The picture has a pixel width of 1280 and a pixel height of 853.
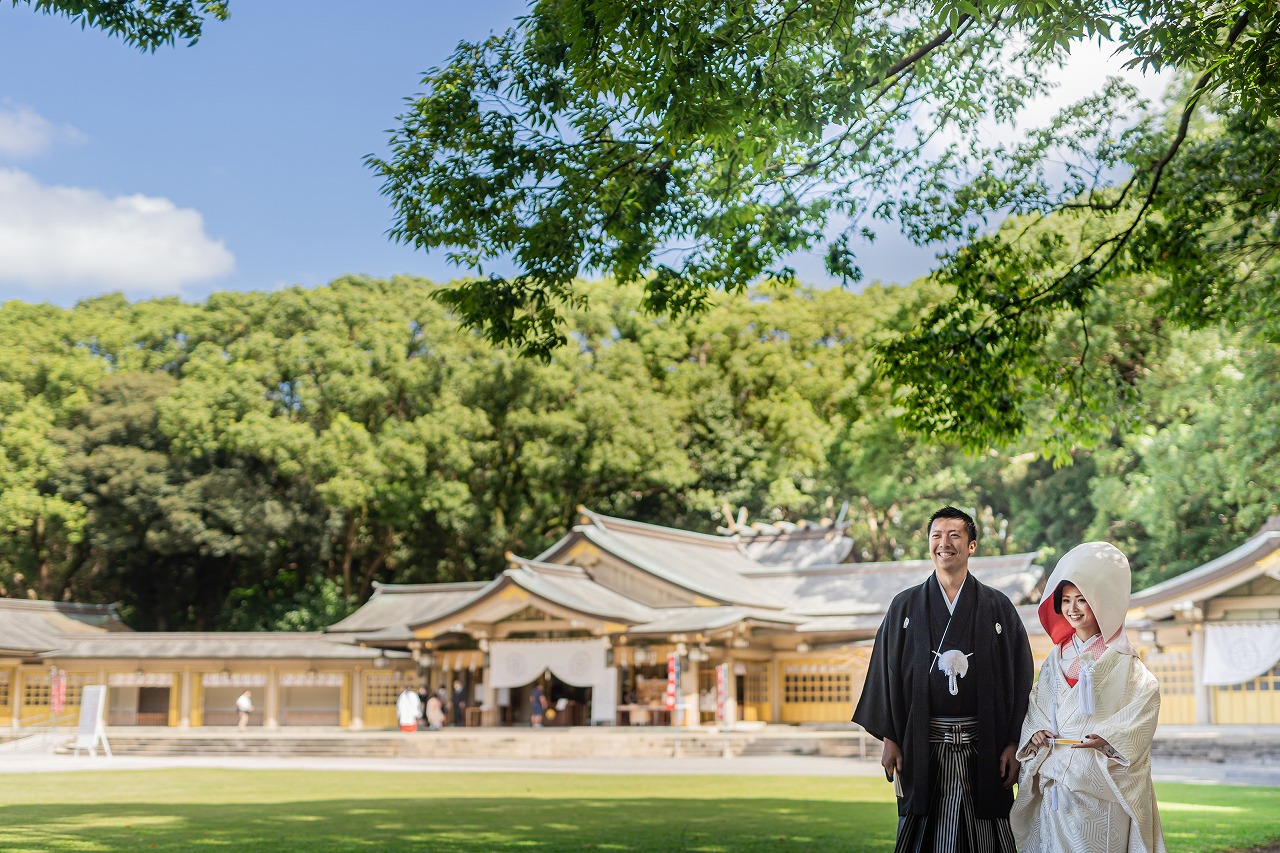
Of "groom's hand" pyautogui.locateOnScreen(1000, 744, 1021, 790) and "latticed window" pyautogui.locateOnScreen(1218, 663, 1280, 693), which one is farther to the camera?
"latticed window" pyautogui.locateOnScreen(1218, 663, 1280, 693)

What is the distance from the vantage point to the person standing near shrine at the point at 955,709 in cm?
479

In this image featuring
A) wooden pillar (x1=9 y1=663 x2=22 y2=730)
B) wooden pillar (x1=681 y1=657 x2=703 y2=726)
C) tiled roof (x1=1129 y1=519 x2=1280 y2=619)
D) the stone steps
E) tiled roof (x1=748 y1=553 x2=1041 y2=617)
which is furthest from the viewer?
wooden pillar (x1=9 y1=663 x2=22 y2=730)

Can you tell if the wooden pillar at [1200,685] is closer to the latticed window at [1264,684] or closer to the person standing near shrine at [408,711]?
the latticed window at [1264,684]

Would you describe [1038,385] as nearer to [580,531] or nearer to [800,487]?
[580,531]

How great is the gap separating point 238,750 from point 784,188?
68.6 ft

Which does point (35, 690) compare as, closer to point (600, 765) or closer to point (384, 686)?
point (384, 686)

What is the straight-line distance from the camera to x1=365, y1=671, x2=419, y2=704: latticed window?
3095 cm

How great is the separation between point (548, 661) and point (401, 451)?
8.80m

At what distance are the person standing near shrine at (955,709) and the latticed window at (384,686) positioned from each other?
27291 millimetres

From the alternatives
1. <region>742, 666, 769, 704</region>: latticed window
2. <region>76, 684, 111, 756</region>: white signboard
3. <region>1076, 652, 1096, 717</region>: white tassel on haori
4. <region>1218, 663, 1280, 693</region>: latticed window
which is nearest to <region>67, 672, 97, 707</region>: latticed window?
<region>76, 684, 111, 756</region>: white signboard

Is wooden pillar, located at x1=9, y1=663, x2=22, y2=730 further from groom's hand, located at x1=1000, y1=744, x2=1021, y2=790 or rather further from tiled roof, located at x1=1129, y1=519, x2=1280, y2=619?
groom's hand, located at x1=1000, y1=744, x2=1021, y2=790

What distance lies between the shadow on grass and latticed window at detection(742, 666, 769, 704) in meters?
15.2

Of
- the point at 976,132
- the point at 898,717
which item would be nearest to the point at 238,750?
the point at 976,132

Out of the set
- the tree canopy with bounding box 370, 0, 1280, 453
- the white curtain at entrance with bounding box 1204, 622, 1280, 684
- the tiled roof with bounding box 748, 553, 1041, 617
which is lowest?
the white curtain at entrance with bounding box 1204, 622, 1280, 684
